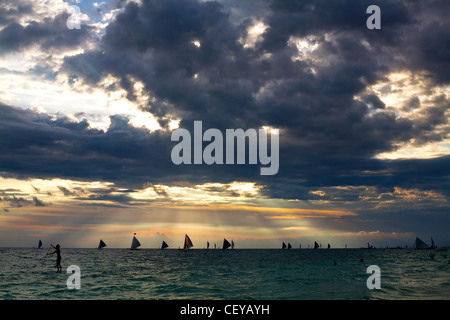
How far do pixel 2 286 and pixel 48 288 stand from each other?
17.6 feet

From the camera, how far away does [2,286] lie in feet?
114
